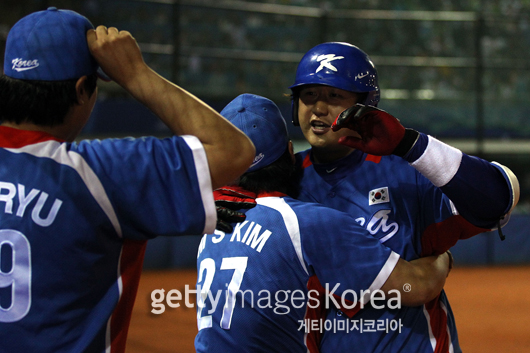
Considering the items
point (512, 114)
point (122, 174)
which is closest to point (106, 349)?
point (122, 174)

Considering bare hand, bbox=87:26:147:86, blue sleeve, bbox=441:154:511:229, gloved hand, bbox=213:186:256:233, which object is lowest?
gloved hand, bbox=213:186:256:233

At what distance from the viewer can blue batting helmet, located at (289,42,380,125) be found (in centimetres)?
239

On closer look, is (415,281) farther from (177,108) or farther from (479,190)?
(177,108)

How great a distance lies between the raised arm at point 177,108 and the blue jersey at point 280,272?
713 millimetres

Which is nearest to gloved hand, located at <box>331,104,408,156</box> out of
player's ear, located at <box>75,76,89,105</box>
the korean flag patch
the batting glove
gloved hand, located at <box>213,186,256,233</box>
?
the batting glove

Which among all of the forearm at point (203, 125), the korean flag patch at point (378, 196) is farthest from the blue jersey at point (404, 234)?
the forearm at point (203, 125)

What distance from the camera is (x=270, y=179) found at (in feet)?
8.03

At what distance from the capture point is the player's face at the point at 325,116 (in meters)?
2.44

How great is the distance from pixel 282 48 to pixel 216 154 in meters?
12.6

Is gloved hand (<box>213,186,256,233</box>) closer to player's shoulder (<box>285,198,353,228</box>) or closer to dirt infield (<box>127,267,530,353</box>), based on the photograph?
player's shoulder (<box>285,198,353,228</box>)

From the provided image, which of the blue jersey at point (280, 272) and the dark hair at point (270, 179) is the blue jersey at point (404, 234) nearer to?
the blue jersey at point (280, 272)

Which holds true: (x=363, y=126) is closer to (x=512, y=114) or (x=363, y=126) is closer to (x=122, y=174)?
(x=122, y=174)

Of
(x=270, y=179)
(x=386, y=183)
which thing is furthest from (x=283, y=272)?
(x=386, y=183)

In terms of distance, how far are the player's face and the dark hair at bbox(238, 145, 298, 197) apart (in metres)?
0.17
